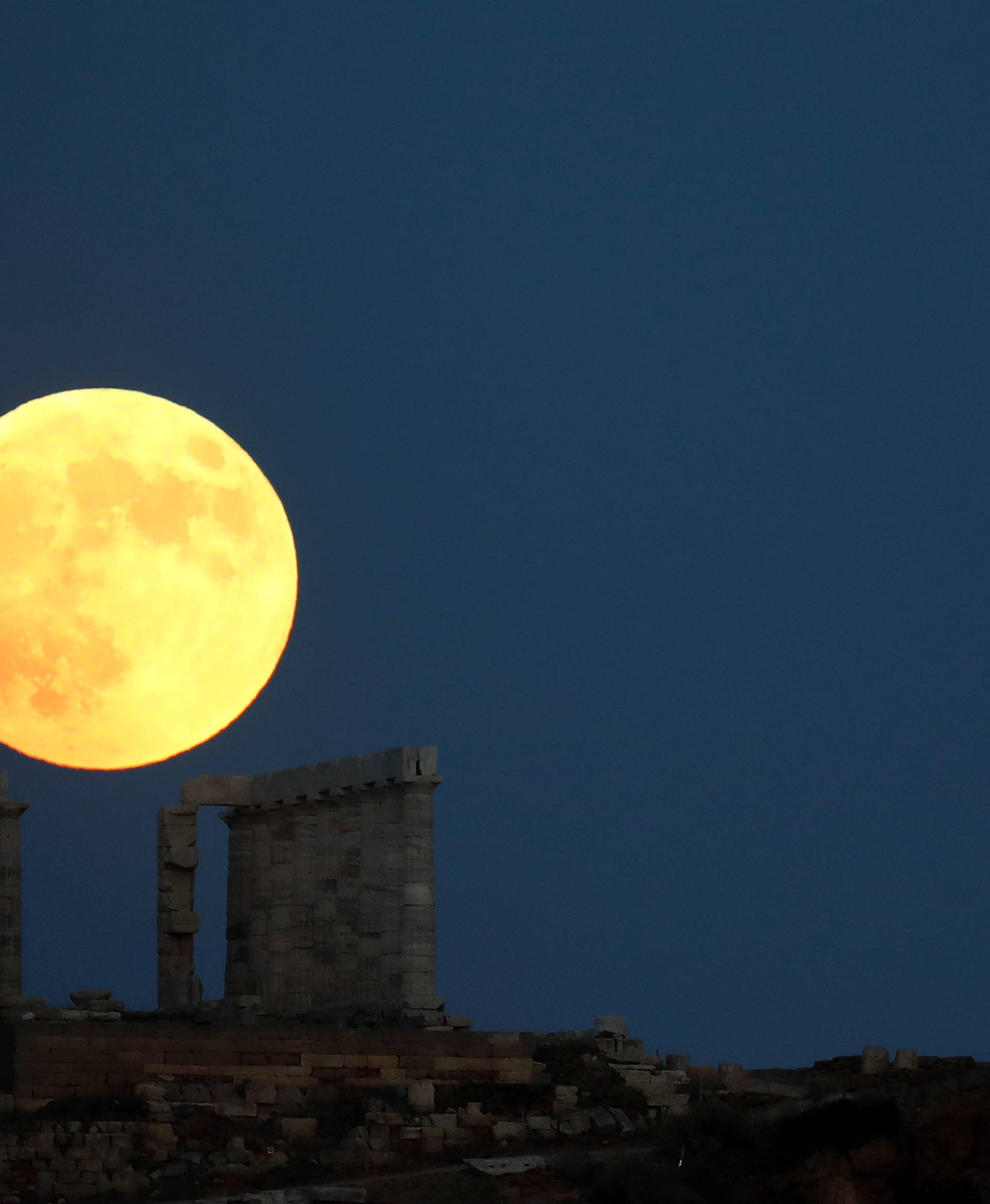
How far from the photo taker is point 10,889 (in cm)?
6606

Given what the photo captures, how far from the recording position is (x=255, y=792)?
67.0m

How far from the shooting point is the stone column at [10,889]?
65.6 m

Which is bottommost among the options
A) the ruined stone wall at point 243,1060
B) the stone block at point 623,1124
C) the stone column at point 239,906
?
the stone block at point 623,1124

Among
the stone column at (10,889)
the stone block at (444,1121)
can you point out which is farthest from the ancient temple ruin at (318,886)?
the stone block at (444,1121)

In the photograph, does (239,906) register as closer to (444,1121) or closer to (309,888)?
(309,888)

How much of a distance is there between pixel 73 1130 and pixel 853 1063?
54.1 feet

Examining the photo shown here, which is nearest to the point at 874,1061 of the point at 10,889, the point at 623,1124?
the point at 623,1124

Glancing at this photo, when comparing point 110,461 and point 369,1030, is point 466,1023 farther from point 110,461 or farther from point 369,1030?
point 110,461

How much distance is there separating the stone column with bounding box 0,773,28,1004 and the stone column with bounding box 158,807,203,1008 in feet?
9.88

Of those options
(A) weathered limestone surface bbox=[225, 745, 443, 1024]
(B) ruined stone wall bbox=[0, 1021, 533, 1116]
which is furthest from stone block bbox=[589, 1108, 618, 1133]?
(A) weathered limestone surface bbox=[225, 745, 443, 1024]

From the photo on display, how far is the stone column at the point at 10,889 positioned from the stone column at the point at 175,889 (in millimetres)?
3012

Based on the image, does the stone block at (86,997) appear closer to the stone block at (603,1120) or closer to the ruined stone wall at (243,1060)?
the ruined stone wall at (243,1060)

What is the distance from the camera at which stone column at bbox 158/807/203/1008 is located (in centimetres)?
6612

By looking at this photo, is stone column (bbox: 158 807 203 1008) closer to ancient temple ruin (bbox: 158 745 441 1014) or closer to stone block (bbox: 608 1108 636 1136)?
ancient temple ruin (bbox: 158 745 441 1014)
